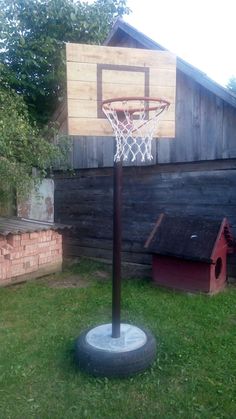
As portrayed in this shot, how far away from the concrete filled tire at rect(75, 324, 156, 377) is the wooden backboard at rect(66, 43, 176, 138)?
7.77 ft

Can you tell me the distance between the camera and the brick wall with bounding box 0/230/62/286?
7.12 meters

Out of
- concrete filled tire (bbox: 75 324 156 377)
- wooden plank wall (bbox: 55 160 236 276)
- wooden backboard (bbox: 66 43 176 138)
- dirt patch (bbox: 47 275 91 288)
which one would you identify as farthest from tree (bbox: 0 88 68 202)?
concrete filled tire (bbox: 75 324 156 377)

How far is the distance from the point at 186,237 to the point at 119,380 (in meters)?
3.44

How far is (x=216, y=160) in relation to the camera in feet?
24.0

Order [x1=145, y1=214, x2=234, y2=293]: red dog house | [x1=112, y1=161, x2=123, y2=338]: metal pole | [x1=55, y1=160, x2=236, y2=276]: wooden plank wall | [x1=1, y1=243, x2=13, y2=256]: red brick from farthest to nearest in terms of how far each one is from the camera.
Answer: [x1=55, y1=160, x2=236, y2=276]: wooden plank wall
[x1=1, y1=243, x2=13, y2=256]: red brick
[x1=145, y1=214, x2=234, y2=293]: red dog house
[x1=112, y1=161, x2=123, y2=338]: metal pole

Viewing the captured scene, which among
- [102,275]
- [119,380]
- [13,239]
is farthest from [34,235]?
[119,380]

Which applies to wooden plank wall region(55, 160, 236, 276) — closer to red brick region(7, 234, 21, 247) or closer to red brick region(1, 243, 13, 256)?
red brick region(7, 234, 21, 247)

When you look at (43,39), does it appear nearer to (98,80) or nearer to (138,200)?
(138,200)

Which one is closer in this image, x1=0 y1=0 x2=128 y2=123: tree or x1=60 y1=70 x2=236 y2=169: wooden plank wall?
x1=60 y1=70 x2=236 y2=169: wooden plank wall

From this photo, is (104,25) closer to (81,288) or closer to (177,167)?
(177,167)

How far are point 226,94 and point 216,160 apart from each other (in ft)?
4.13

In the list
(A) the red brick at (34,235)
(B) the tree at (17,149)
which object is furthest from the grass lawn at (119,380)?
(B) the tree at (17,149)

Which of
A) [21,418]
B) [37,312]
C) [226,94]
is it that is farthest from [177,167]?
[21,418]

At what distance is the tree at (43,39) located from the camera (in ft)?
37.6
